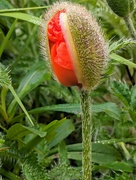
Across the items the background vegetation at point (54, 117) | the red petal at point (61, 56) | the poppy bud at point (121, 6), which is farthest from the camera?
the poppy bud at point (121, 6)

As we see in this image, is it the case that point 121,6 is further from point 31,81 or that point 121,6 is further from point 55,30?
point 55,30

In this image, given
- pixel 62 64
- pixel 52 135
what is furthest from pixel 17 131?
pixel 62 64

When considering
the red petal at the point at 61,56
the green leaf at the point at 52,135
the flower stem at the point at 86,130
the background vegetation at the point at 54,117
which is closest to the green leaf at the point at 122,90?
the background vegetation at the point at 54,117

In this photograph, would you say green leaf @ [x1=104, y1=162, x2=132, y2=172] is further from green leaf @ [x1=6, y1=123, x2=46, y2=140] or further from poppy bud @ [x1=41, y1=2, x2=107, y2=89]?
poppy bud @ [x1=41, y1=2, x2=107, y2=89]

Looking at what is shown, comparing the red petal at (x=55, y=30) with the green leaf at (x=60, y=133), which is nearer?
the red petal at (x=55, y=30)

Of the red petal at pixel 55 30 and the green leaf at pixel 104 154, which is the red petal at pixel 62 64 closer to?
the red petal at pixel 55 30

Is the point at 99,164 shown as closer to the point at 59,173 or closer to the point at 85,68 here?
Result: the point at 59,173

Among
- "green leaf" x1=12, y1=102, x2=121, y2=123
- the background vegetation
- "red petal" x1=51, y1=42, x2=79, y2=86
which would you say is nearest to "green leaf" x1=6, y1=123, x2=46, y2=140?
the background vegetation
